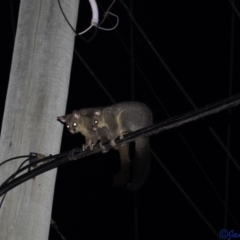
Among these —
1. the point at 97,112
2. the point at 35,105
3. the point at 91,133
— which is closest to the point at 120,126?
the point at 97,112

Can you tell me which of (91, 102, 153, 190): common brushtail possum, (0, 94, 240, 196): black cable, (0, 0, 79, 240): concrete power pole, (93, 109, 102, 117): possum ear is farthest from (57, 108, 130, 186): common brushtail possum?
(0, 94, 240, 196): black cable

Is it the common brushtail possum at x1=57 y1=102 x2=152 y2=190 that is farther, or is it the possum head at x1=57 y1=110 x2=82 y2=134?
the possum head at x1=57 y1=110 x2=82 y2=134

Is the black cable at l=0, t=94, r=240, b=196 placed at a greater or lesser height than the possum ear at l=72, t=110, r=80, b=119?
lesser

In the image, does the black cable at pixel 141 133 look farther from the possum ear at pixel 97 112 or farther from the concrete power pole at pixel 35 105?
the possum ear at pixel 97 112

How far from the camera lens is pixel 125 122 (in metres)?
6.39

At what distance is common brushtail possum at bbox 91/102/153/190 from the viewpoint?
6.16 meters

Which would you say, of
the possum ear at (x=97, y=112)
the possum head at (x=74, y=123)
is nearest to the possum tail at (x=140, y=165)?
the possum ear at (x=97, y=112)

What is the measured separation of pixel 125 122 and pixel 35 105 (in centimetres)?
197

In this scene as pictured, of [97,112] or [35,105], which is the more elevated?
[97,112]

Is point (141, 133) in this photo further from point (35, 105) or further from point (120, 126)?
point (120, 126)

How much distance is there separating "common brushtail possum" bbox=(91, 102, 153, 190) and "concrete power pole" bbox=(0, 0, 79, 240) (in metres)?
1.54

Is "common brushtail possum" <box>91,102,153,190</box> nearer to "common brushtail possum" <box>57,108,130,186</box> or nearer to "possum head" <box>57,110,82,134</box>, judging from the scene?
"common brushtail possum" <box>57,108,130,186</box>

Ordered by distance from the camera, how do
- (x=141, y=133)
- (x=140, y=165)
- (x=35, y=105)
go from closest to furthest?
(x=141, y=133) < (x=35, y=105) < (x=140, y=165)

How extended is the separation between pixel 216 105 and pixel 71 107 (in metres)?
12.3
